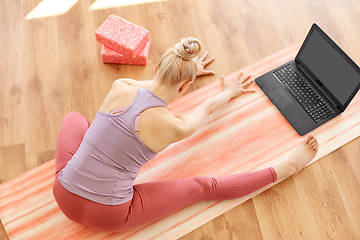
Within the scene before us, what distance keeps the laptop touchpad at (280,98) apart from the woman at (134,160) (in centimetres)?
30

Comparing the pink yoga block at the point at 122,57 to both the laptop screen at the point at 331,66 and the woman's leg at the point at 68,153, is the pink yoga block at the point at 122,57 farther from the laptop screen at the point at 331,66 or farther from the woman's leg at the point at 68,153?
the laptop screen at the point at 331,66

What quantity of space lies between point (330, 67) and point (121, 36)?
110 centimetres

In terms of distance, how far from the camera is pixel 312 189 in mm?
1675

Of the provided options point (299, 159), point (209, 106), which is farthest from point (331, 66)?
point (209, 106)

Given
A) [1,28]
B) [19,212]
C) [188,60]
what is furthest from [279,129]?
[1,28]

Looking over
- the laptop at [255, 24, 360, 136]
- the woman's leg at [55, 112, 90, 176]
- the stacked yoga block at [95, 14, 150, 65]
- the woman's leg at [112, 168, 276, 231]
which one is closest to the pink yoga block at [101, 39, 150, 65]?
the stacked yoga block at [95, 14, 150, 65]

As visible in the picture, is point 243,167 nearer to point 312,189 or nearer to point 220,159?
point 220,159

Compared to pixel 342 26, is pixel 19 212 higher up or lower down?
lower down

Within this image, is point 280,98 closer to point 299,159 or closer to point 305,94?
Result: point 305,94

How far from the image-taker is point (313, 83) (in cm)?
175

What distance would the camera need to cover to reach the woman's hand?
1.82 meters

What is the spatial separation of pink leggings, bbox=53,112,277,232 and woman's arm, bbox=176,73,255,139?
0.27m

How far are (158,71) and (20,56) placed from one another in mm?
1167

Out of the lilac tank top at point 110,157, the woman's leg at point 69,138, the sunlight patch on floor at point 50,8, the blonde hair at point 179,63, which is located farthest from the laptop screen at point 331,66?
the sunlight patch on floor at point 50,8
